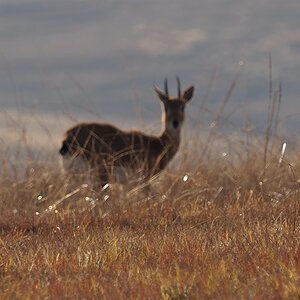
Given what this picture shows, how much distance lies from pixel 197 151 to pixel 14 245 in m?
6.85

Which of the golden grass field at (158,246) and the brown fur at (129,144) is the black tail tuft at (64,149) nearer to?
the brown fur at (129,144)

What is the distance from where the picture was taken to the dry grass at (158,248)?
17.1ft

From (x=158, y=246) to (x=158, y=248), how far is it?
0.28 ft

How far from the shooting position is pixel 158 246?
21.9 feet

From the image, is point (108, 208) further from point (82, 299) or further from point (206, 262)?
point (82, 299)

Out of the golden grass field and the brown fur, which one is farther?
the brown fur

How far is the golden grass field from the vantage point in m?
5.23

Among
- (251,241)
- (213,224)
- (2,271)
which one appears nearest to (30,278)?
(2,271)

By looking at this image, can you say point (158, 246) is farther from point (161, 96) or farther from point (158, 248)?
point (161, 96)

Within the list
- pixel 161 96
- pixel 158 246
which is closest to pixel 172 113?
pixel 161 96

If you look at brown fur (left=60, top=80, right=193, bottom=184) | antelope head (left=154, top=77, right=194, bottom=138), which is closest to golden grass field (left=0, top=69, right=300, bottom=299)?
brown fur (left=60, top=80, right=193, bottom=184)

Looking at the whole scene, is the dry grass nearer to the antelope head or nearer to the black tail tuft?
the black tail tuft

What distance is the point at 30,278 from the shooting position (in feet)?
18.7

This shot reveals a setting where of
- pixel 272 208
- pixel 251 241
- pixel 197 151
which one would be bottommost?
pixel 197 151
